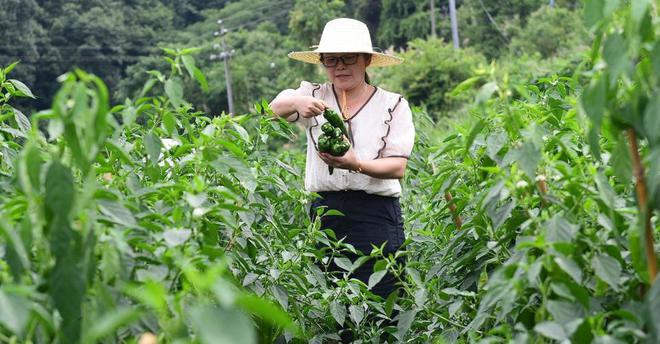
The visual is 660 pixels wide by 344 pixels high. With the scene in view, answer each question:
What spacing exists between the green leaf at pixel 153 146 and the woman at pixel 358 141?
1.56 meters

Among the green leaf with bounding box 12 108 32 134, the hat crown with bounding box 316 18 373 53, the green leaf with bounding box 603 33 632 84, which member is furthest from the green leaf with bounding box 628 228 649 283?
the hat crown with bounding box 316 18 373 53

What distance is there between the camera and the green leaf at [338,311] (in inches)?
131

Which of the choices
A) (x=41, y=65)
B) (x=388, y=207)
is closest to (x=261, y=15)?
(x=41, y=65)

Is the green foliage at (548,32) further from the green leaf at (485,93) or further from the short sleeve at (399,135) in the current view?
the green leaf at (485,93)

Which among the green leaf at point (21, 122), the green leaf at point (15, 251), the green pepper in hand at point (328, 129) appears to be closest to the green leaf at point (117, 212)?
the green leaf at point (15, 251)

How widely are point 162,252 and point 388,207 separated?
2.17 meters

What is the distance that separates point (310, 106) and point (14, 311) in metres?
2.51

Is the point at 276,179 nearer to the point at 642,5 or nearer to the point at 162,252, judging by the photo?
the point at 162,252

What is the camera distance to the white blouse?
4188 mm

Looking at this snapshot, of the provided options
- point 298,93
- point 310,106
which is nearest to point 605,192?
point 310,106

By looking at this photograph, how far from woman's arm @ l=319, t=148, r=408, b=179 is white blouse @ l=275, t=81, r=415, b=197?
7cm

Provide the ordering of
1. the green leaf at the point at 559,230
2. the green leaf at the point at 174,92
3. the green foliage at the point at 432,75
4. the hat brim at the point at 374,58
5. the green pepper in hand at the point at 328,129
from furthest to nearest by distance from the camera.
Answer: the green foliage at the point at 432,75
the hat brim at the point at 374,58
the green pepper in hand at the point at 328,129
the green leaf at the point at 174,92
the green leaf at the point at 559,230

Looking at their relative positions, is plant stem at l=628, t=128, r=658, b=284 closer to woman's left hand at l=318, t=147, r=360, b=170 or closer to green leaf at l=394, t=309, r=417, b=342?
green leaf at l=394, t=309, r=417, b=342

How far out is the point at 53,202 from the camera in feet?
5.73
